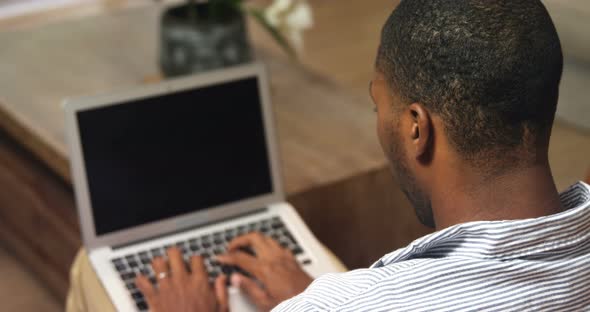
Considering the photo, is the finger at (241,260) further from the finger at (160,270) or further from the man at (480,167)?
the man at (480,167)

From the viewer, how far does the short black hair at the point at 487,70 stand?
2.52 feet

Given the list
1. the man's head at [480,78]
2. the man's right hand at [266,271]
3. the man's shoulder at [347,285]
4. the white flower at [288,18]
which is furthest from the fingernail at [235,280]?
the white flower at [288,18]

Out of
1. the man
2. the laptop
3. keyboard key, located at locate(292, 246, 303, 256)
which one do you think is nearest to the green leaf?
the laptop

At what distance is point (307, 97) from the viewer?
2.06 m

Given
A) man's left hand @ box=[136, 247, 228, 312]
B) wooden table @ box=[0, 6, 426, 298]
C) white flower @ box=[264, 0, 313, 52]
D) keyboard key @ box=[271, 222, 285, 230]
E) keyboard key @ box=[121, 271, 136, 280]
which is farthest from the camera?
white flower @ box=[264, 0, 313, 52]

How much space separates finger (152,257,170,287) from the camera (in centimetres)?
122

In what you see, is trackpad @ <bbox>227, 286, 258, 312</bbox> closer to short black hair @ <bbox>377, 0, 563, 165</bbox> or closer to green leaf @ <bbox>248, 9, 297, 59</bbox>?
short black hair @ <bbox>377, 0, 563, 165</bbox>

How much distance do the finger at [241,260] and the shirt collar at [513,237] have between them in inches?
18.9

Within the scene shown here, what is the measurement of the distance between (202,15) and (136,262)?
2.73 feet

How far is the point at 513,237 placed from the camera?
764mm

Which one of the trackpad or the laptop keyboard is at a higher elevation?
the laptop keyboard

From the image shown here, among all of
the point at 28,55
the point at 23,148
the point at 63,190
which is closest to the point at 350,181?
the point at 63,190

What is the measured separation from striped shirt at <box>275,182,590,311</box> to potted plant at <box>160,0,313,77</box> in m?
1.20

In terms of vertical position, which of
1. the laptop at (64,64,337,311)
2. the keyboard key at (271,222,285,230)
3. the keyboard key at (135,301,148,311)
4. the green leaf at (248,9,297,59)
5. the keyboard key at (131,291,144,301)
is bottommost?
the keyboard key at (135,301,148,311)
